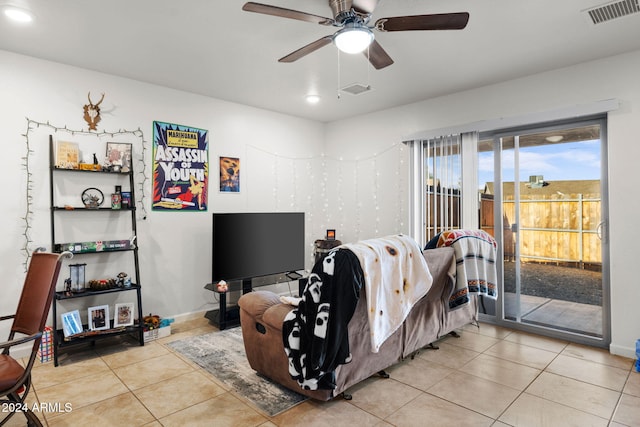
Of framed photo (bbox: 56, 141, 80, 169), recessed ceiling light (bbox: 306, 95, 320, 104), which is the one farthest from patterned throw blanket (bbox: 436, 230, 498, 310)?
framed photo (bbox: 56, 141, 80, 169)

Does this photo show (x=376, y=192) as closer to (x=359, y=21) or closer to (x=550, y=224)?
(x=550, y=224)

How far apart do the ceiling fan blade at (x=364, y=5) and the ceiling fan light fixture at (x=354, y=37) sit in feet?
0.30

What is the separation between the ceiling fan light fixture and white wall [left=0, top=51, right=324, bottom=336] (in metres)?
2.59

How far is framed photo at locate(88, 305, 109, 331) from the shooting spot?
3377 millimetres

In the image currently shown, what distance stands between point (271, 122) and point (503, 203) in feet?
10.3

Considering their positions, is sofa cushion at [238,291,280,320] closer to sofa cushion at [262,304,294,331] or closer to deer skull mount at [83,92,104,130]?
sofa cushion at [262,304,294,331]

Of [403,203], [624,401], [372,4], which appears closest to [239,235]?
[403,203]

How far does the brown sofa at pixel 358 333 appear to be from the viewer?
2426 mm

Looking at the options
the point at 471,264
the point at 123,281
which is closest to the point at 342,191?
the point at 471,264

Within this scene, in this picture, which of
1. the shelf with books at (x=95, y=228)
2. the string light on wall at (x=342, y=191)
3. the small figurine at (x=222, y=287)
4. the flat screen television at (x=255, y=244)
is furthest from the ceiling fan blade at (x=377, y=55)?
the small figurine at (x=222, y=287)

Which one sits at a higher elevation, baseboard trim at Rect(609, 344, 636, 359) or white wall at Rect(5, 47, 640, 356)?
white wall at Rect(5, 47, 640, 356)

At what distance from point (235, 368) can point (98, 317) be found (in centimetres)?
146

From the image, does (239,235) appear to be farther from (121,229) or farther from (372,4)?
(372,4)

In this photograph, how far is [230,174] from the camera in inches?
185
